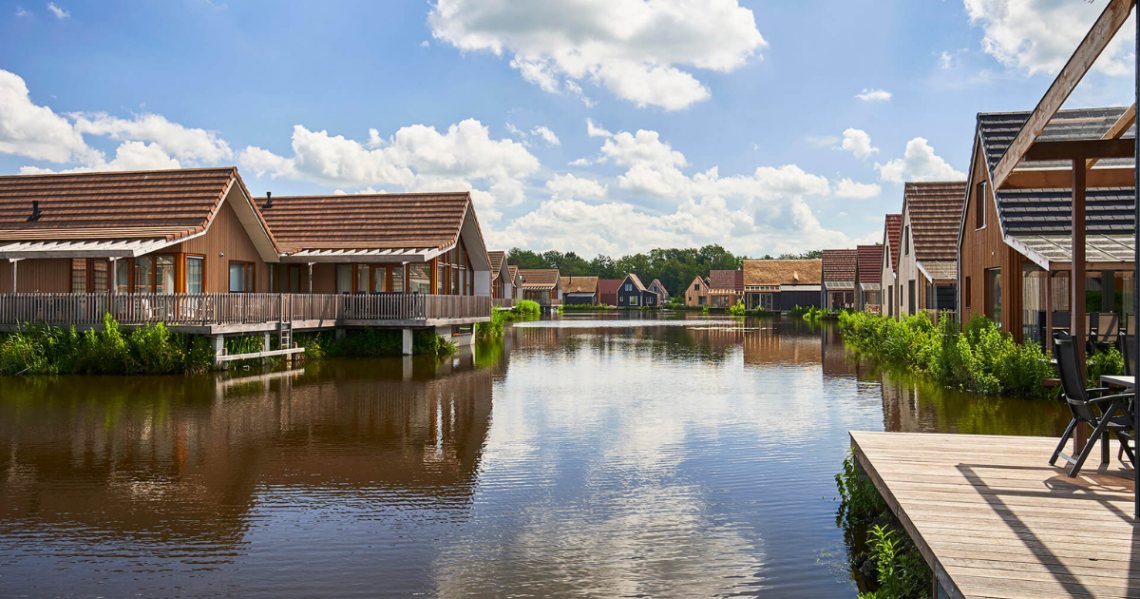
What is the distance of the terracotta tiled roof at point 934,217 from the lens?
30781 millimetres

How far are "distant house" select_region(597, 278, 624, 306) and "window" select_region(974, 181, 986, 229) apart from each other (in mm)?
106215

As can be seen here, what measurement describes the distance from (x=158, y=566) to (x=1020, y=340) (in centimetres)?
1851

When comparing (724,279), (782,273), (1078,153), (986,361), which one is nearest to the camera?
(1078,153)

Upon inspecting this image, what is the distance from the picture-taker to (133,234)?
22672 mm

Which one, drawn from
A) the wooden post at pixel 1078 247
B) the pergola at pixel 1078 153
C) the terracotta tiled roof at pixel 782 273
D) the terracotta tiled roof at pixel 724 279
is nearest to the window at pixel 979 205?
the pergola at pixel 1078 153

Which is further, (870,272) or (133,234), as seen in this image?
(870,272)

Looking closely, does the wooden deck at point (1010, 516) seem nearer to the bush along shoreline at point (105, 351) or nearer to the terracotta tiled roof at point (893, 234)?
the bush along shoreline at point (105, 351)

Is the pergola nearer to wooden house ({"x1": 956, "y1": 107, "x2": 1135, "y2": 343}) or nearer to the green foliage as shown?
wooden house ({"x1": 956, "y1": 107, "x2": 1135, "y2": 343})

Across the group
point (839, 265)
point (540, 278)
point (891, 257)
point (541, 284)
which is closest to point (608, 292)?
point (540, 278)

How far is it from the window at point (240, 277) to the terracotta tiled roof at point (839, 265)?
51.9 metres

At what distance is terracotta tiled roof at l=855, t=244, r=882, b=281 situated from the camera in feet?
175

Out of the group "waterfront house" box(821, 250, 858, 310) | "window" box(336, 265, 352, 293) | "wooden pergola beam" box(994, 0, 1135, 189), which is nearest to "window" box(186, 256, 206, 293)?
"window" box(336, 265, 352, 293)

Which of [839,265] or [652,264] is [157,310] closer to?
[839,265]

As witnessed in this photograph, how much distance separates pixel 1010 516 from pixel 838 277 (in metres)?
64.7
